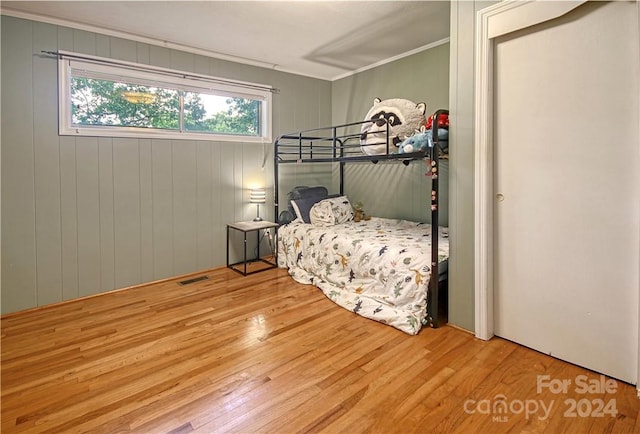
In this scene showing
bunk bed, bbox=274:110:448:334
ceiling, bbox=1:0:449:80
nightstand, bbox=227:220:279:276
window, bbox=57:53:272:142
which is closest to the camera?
bunk bed, bbox=274:110:448:334

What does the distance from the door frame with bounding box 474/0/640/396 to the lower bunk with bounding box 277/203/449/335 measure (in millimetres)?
316

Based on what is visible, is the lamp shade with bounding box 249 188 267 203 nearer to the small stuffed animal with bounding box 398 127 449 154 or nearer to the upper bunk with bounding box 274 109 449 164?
the upper bunk with bounding box 274 109 449 164

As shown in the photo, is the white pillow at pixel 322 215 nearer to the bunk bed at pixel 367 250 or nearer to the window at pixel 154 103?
the bunk bed at pixel 367 250

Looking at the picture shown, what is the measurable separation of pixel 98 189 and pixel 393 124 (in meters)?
2.67

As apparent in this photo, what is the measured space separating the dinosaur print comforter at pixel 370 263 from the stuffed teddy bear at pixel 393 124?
797 millimetres

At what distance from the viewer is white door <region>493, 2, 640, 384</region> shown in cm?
173

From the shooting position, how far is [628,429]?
1492mm

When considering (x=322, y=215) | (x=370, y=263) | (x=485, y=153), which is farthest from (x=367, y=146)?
(x=485, y=153)

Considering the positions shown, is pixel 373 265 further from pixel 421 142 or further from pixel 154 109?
pixel 154 109

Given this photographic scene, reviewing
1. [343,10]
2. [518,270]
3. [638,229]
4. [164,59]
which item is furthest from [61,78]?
[638,229]

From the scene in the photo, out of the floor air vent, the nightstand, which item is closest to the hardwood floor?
the floor air vent

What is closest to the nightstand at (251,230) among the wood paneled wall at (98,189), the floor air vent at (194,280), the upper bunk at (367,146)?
the wood paneled wall at (98,189)

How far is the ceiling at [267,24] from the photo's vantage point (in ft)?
8.68

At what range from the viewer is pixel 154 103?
346 cm
